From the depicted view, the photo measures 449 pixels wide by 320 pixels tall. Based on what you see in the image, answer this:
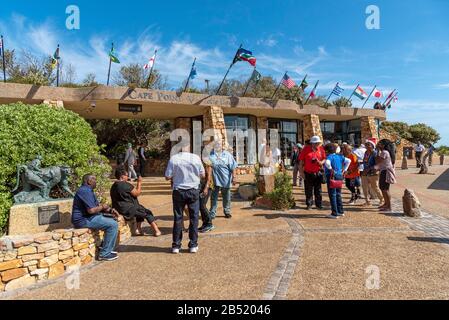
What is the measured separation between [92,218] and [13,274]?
3.75 feet

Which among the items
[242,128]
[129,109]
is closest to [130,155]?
[129,109]

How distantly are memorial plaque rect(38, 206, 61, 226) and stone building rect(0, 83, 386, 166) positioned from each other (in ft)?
23.4

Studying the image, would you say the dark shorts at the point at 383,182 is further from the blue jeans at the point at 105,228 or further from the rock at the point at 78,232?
the rock at the point at 78,232

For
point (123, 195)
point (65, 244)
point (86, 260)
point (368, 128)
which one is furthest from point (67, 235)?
point (368, 128)

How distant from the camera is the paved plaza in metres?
3.32

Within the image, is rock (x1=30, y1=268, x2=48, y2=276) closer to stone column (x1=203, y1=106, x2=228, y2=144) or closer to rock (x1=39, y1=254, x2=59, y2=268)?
rock (x1=39, y1=254, x2=59, y2=268)

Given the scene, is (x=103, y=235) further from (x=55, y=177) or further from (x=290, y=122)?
(x=290, y=122)

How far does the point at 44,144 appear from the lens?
18.7ft

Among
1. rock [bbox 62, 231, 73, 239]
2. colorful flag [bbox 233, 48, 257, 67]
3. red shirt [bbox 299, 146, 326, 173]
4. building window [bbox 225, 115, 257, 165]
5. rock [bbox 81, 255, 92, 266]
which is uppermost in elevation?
colorful flag [bbox 233, 48, 257, 67]

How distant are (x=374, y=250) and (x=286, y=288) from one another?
1.88 m

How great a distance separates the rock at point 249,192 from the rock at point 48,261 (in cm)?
562

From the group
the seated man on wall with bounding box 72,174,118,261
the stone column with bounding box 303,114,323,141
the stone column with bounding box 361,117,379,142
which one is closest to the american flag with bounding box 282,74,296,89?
the stone column with bounding box 303,114,323,141

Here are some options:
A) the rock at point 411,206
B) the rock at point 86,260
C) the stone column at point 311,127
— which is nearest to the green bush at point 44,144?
the rock at point 86,260

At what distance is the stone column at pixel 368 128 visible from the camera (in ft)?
64.2
